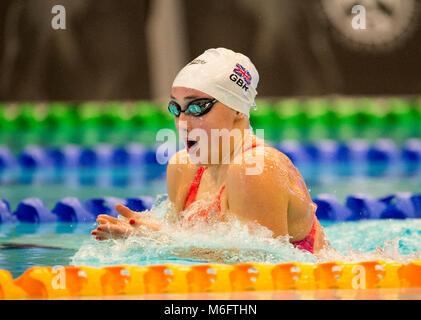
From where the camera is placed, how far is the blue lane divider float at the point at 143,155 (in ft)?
25.1

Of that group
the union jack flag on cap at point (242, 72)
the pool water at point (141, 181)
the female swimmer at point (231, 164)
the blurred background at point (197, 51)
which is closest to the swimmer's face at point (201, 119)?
the female swimmer at point (231, 164)

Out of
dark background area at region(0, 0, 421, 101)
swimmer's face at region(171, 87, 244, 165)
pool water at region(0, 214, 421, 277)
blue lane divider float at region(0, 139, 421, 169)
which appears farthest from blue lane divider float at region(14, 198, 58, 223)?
dark background area at region(0, 0, 421, 101)

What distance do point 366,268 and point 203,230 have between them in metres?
0.72

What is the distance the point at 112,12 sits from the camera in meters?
13.1

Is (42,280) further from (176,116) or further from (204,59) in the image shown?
(204,59)

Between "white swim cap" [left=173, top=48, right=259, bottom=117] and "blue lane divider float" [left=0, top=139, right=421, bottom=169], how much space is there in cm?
484

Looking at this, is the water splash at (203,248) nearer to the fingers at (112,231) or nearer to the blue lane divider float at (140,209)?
the fingers at (112,231)

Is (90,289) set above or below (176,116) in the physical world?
below

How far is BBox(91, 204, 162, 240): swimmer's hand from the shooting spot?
9.29 ft

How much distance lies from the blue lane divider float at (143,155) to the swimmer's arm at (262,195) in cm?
511

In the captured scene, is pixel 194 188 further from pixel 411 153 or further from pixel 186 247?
pixel 411 153

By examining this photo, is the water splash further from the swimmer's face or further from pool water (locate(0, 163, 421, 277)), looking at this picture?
the swimmer's face
